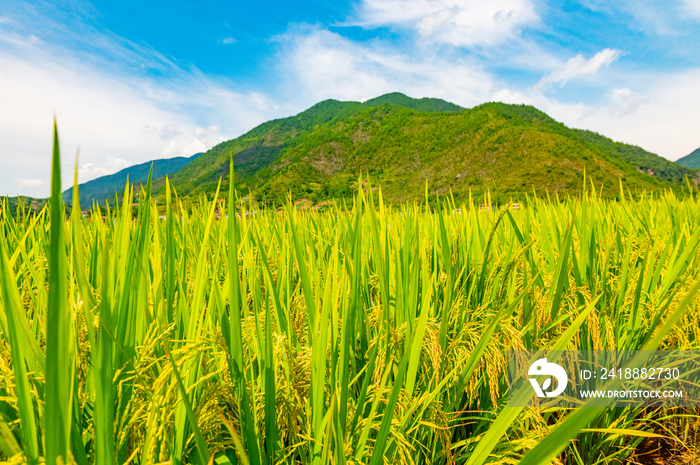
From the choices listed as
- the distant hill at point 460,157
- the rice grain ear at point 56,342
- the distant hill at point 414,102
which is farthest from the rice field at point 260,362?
the distant hill at point 414,102

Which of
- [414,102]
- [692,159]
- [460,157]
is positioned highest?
[414,102]

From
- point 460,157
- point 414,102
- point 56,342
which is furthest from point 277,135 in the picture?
point 56,342

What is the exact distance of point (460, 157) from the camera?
53438 millimetres

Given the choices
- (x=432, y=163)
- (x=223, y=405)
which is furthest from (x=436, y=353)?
(x=432, y=163)

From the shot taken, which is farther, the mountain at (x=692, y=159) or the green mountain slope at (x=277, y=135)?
the mountain at (x=692, y=159)

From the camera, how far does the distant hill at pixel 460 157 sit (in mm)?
38500

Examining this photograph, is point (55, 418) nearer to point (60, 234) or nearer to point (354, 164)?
point (60, 234)

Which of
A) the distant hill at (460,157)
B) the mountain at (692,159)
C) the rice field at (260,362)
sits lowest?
the rice field at (260,362)

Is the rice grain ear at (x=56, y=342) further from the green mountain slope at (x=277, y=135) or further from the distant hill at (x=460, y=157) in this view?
the green mountain slope at (x=277, y=135)

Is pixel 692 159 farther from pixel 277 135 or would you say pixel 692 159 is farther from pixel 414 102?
pixel 277 135

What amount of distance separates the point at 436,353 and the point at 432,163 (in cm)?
5955

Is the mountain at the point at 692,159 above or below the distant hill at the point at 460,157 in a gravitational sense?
above

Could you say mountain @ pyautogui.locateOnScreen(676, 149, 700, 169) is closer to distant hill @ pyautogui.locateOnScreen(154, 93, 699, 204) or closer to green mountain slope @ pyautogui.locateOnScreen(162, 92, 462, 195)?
distant hill @ pyautogui.locateOnScreen(154, 93, 699, 204)

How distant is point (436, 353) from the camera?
0.76 metres
